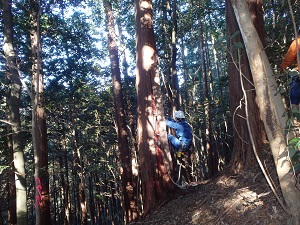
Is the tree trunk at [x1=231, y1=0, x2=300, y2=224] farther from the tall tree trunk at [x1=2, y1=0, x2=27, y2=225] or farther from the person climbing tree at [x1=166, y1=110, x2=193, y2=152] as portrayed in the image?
the tall tree trunk at [x1=2, y1=0, x2=27, y2=225]

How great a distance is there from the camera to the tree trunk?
3.05 metres

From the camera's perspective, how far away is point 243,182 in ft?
16.5

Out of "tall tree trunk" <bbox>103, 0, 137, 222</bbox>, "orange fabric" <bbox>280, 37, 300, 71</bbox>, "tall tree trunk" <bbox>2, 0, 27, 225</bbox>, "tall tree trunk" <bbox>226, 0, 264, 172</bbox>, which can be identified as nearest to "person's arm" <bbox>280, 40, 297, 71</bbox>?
"orange fabric" <bbox>280, 37, 300, 71</bbox>

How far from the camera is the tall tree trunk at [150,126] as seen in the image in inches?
251

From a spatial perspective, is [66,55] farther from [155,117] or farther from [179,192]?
[179,192]

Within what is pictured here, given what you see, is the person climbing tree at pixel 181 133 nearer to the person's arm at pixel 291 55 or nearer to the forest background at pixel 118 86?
the forest background at pixel 118 86

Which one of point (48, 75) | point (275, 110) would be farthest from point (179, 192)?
point (48, 75)

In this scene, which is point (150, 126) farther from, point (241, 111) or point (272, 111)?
point (272, 111)

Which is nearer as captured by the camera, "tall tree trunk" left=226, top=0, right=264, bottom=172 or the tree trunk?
the tree trunk

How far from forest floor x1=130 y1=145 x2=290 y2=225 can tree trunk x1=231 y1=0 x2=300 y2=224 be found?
1.35 feet

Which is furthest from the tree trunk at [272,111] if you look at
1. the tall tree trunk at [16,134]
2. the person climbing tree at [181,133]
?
the tall tree trunk at [16,134]

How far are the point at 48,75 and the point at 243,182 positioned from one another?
12061 millimetres

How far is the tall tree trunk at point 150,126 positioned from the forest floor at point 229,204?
436mm

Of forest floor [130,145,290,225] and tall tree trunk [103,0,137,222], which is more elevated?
tall tree trunk [103,0,137,222]
